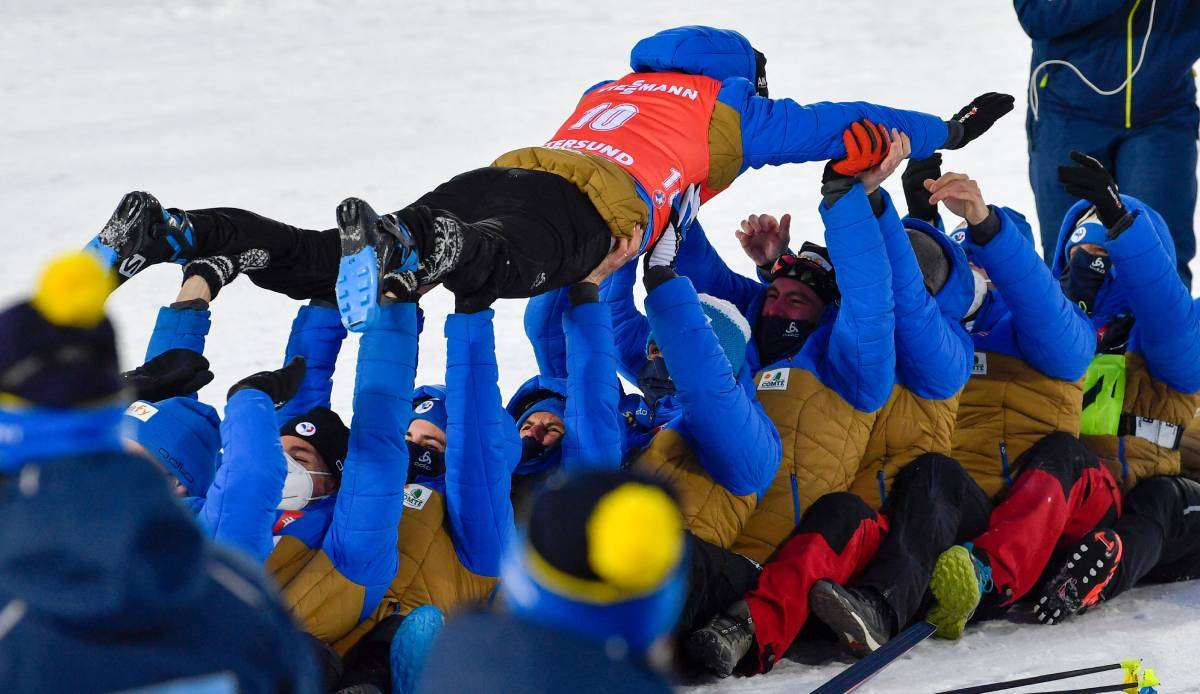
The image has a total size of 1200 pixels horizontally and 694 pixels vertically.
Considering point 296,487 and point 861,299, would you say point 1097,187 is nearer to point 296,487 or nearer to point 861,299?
point 861,299

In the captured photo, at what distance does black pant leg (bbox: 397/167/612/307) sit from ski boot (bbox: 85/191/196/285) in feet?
1.43

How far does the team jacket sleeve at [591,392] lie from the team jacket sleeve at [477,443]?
16cm

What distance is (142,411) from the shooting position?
2.43 m

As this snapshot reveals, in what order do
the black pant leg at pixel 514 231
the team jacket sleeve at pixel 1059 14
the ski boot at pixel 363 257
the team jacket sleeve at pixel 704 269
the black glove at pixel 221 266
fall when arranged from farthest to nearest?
the team jacket sleeve at pixel 1059 14 < the team jacket sleeve at pixel 704 269 < the black glove at pixel 221 266 < the black pant leg at pixel 514 231 < the ski boot at pixel 363 257

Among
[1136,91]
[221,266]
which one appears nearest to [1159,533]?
[1136,91]

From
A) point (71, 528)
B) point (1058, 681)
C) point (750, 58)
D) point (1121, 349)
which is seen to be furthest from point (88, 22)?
point (71, 528)

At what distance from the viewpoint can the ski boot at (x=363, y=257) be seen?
6.84ft

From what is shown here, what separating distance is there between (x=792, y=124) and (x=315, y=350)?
1.07m

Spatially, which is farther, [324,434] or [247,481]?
[324,434]

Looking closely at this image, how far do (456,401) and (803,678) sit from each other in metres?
Answer: 0.84

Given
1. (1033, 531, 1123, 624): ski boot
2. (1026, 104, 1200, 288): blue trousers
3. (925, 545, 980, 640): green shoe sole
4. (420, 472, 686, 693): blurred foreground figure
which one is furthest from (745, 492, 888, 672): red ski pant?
(1026, 104, 1200, 288): blue trousers

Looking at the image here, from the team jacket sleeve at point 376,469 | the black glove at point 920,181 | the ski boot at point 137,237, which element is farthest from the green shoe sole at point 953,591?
the ski boot at point 137,237

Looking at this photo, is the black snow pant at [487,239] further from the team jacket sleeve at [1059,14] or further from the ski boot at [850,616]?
the team jacket sleeve at [1059,14]

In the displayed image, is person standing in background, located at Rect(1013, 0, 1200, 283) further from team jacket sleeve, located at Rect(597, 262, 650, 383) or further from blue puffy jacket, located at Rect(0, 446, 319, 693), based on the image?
blue puffy jacket, located at Rect(0, 446, 319, 693)
